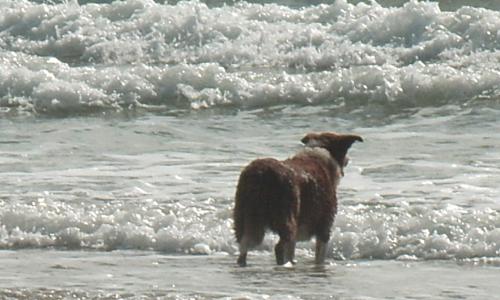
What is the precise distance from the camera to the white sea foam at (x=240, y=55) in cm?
1614

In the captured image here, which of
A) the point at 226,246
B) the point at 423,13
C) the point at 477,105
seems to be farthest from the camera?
the point at 423,13

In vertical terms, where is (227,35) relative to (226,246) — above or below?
above

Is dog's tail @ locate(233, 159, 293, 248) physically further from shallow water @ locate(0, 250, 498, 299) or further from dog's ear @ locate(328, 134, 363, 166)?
dog's ear @ locate(328, 134, 363, 166)

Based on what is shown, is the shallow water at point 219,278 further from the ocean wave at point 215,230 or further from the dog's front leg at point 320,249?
the ocean wave at point 215,230

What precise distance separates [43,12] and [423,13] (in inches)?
213

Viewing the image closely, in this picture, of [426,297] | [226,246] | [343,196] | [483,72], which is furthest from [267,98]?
[426,297]

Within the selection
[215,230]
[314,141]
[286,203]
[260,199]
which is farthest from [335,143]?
[260,199]

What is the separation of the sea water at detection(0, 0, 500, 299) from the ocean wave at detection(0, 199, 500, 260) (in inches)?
0.7

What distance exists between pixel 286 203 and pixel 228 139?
15.3 ft

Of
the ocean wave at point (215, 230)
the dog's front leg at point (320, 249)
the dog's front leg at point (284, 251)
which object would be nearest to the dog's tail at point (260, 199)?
the dog's front leg at point (284, 251)

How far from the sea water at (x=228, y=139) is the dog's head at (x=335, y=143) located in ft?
1.50

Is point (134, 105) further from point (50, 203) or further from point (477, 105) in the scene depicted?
point (50, 203)

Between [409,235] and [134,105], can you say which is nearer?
[409,235]

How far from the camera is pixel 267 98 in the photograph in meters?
16.1
